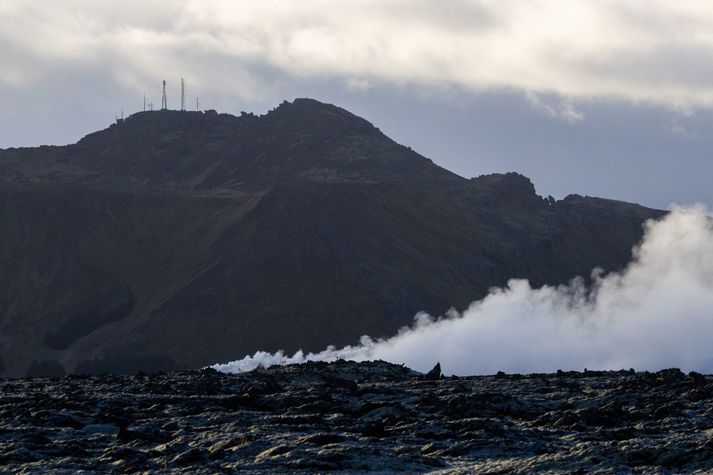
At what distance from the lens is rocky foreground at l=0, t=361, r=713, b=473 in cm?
4491

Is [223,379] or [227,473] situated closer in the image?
[227,473]

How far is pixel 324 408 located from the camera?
198 ft

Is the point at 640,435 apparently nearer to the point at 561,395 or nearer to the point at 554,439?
the point at 554,439

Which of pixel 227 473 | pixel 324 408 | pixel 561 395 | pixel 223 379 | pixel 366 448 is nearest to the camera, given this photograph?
pixel 227 473

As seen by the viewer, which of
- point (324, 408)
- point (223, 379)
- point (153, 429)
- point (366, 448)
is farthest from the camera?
point (223, 379)

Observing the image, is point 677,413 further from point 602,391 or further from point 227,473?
point 227,473

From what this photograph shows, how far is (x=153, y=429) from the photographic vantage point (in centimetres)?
5362

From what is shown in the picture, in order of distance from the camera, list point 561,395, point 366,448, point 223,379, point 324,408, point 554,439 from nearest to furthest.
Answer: point 366,448
point 554,439
point 324,408
point 561,395
point 223,379

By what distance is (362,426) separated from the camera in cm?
5353

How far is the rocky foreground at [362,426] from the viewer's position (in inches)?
1768

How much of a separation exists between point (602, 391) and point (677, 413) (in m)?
11.6

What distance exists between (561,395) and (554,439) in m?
18.2

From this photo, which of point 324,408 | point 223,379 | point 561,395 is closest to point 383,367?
point 223,379

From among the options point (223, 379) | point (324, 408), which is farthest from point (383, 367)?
point (324, 408)
